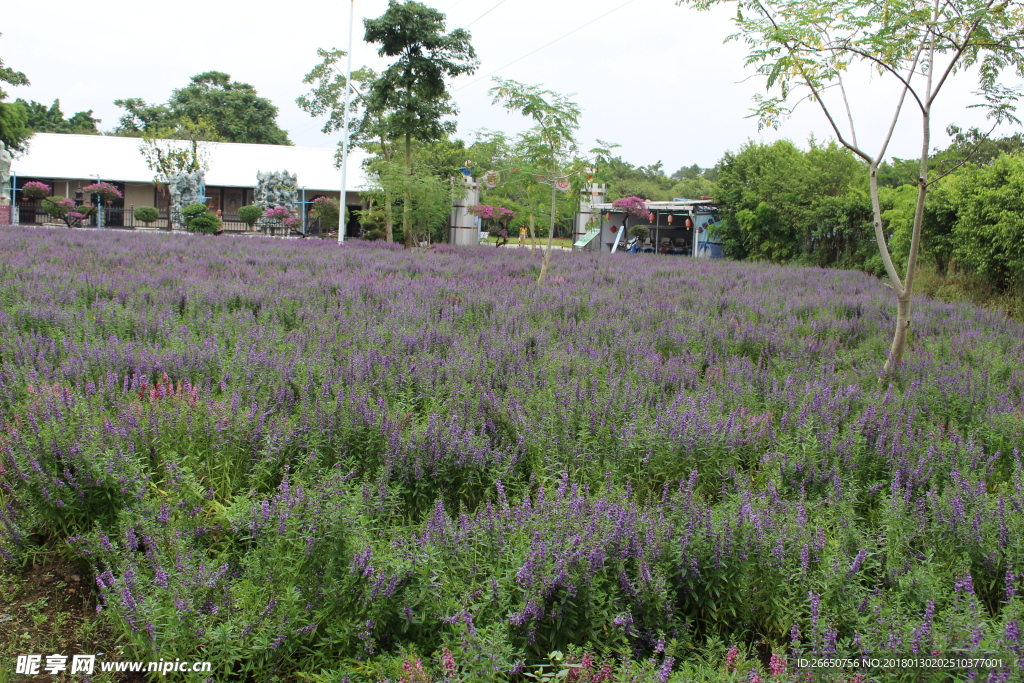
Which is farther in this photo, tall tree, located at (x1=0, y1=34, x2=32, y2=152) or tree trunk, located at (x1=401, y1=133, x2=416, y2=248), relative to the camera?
tall tree, located at (x1=0, y1=34, x2=32, y2=152)

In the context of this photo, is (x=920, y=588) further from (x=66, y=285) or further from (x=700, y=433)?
(x=66, y=285)

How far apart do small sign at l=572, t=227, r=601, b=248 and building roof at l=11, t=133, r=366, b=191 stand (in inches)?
476

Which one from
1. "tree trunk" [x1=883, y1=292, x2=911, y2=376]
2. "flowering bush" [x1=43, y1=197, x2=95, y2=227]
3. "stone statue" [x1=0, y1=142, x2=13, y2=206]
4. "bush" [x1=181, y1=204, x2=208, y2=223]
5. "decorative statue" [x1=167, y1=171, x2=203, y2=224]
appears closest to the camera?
"tree trunk" [x1=883, y1=292, x2=911, y2=376]

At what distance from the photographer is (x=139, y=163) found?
39156 mm

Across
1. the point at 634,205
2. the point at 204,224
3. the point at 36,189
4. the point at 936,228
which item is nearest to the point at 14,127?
the point at 36,189

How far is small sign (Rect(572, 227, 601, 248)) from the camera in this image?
121 feet

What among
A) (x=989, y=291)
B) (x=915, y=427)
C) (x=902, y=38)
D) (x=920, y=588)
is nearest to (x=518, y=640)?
(x=920, y=588)

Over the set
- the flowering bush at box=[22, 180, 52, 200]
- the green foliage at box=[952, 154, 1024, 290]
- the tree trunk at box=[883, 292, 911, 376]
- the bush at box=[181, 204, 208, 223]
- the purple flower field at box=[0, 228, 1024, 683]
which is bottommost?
the purple flower field at box=[0, 228, 1024, 683]

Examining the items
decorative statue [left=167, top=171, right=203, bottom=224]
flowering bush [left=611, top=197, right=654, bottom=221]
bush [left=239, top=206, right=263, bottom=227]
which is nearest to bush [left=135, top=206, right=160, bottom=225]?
decorative statue [left=167, top=171, right=203, bottom=224]

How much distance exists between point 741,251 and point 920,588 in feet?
84.0

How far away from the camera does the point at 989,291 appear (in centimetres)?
1123

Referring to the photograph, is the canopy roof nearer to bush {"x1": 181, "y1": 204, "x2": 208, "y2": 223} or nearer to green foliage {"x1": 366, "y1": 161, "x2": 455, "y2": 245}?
green foliage {"x1": 366, "y1": 161, "x2": 455, "y2": 245}

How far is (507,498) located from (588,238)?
35195 mm

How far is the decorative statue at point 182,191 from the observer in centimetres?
3528
